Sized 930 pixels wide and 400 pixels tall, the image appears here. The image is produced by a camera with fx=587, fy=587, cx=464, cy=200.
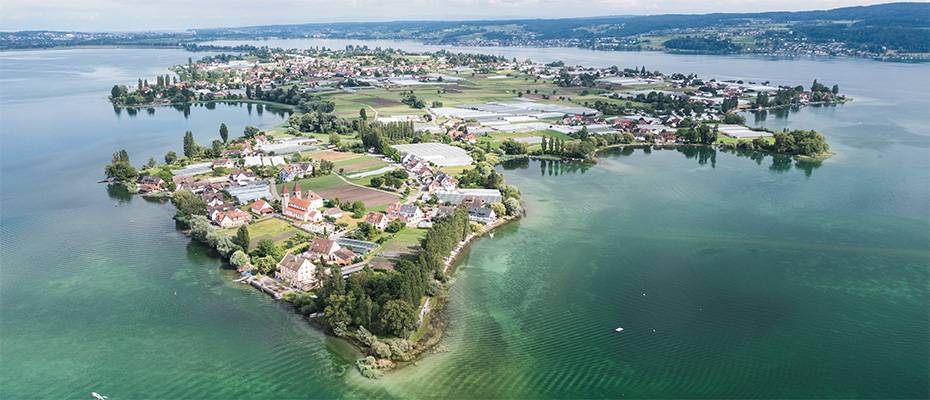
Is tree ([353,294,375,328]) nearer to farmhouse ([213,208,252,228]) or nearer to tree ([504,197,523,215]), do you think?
farmhouse ([213,208,252,228])

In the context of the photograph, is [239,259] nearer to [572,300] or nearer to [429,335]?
[429,335]

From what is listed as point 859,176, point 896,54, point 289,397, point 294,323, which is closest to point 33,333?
point 294,323

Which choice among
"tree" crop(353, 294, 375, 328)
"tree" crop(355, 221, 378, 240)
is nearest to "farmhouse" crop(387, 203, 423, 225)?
"tree" crop(355, 221, 378, 240)

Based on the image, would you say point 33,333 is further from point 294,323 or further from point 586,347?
point 586,347

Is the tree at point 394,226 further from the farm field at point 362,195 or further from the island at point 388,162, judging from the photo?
the farm field at point 362,195

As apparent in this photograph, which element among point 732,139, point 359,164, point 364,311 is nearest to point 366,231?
point 364,311
